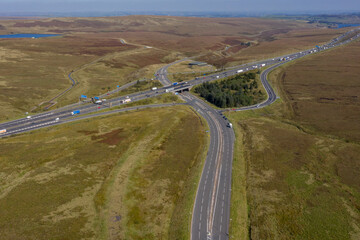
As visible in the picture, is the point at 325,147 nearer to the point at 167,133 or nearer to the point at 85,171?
the point at 167,133

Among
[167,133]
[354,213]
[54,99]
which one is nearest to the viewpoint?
[354,213]

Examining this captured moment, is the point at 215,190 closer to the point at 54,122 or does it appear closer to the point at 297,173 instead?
the point at 297,173

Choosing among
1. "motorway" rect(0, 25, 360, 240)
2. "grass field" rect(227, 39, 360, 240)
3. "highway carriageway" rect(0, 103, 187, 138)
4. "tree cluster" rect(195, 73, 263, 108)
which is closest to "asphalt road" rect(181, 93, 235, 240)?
"motorway" rect(0, 25, 360, 240)

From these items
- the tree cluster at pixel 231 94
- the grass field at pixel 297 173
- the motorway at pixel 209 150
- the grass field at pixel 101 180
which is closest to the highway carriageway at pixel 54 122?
the motorway at pixel 209 150

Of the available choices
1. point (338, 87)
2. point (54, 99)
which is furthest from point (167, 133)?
point (338, 87)

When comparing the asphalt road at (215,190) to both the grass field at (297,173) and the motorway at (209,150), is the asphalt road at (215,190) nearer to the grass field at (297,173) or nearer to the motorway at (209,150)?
the motorway at (209,150)

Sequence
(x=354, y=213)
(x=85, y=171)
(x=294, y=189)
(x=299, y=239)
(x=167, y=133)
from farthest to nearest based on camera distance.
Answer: (x=167, y=133), (x=85, y=171), (x=294, y=189), (x=354, y=213), (x=299, y=239)

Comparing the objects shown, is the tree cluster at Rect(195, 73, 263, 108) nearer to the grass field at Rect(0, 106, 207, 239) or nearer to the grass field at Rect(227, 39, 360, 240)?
the grass field at Rect(227, 39, 360, 240)

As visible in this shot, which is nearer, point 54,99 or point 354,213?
point 354,213
